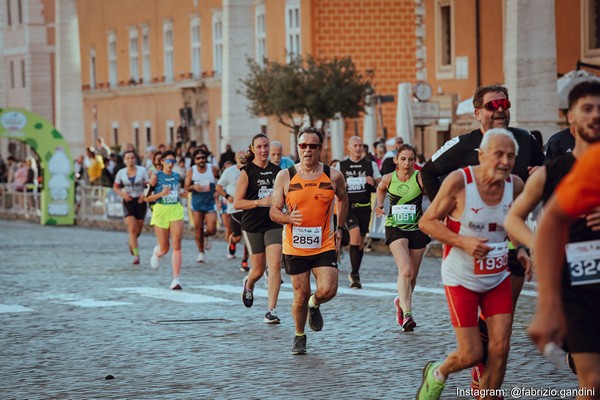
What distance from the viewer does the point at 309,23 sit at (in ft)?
155

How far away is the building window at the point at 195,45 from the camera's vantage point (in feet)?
190

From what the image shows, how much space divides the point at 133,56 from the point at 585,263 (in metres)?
59.0

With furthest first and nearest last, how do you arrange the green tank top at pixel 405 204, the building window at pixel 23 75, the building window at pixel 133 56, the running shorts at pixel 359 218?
the building window at pixel 23 75 < the building window at pixel 133 56 < the running shorts at pixel 359 218 < the green tank top at pixel 405 204

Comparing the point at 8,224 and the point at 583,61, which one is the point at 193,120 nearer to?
the point at 8,224

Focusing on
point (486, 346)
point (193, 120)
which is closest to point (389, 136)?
point (193, 120)

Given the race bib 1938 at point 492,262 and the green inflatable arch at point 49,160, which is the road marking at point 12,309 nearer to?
the race bib 1938 at point 492,262

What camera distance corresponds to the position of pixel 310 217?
12539 mm

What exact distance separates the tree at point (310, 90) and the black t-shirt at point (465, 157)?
29843mm

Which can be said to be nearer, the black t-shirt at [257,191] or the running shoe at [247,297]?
the black t-shirt at [257,191]

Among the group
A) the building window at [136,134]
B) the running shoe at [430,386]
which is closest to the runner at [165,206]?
the running shoe at [430,386]

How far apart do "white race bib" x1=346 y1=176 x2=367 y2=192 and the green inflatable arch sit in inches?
801

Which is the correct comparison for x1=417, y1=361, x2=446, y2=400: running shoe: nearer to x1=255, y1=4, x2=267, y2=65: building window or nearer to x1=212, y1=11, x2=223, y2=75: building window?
x1=255, y1=4, x2=267, y2=65: building window

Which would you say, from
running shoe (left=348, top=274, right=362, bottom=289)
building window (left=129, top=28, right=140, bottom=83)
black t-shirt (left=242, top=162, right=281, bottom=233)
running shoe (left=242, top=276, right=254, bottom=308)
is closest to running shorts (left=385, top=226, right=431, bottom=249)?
black t-shirt (left=242, top=162, right=281, bottom=233)

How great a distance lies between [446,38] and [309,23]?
6729 mm
